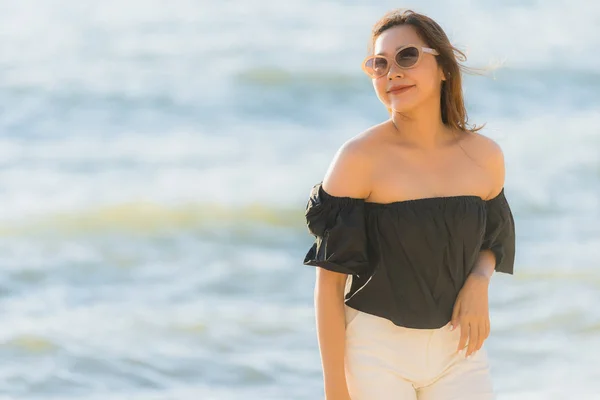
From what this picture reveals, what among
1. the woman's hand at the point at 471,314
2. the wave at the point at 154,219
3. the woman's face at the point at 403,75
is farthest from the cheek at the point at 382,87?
the wave at the point at 154,219

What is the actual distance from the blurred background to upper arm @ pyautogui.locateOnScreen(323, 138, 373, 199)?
58 cm

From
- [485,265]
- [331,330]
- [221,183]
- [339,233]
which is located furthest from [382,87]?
[221,183]

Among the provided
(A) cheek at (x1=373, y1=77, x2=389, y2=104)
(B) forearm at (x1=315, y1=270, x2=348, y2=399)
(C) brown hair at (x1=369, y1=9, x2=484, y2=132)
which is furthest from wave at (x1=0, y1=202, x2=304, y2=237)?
(B) forearm at (x1=315, y1=270, x2=348, y2=399)

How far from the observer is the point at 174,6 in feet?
51.2

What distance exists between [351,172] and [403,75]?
12.2 inches

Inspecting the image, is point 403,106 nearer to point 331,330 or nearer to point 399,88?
point 399,88

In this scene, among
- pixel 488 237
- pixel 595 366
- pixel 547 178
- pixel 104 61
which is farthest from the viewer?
pixel 104 61

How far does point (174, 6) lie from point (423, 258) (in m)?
13.3

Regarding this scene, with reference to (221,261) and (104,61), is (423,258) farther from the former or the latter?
(104,61)

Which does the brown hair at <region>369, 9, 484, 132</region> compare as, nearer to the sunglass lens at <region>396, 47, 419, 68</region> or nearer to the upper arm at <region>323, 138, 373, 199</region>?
the sunglass lens at <region>396, 47, 419, 68</region>

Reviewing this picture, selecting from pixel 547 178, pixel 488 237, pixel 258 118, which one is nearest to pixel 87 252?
pixel 258 118

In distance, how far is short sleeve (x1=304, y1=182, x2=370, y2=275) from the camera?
109 inches

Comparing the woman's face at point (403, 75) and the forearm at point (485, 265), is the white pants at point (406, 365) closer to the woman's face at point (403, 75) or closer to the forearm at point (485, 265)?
the forearm at point (485, 265)

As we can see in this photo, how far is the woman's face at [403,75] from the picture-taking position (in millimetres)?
2885
